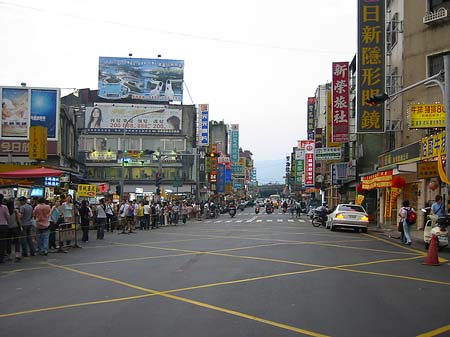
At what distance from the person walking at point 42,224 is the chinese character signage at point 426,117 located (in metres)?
14.2

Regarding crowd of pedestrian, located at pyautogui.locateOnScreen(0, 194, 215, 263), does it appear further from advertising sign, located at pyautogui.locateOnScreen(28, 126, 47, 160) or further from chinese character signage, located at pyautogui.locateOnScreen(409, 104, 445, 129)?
chinese character signage, located at pyautogui.locateOnScreen(409, 104, 445, 129)

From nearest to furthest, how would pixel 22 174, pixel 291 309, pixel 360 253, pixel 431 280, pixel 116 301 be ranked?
pixel 291 309
pixel 116 301
pixel 431 280
pixel 360 253
pixel 22 174

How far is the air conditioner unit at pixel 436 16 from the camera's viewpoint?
93.5ft

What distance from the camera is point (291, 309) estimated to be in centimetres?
804

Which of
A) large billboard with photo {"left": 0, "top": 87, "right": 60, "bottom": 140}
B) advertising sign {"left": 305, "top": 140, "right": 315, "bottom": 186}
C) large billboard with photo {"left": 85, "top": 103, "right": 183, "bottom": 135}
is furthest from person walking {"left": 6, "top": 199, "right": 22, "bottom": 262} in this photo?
advertising sign {"left": 305, "top": 140, "right": 315, "bottom": 186}

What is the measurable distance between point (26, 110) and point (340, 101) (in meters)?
22.9

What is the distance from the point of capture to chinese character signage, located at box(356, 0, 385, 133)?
32.2 meters

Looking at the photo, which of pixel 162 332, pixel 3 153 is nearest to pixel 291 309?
pixel 162 332

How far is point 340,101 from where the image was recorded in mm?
40906

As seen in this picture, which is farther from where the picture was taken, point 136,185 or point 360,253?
point 136,185

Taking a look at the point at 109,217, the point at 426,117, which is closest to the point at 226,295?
the point at 426,117

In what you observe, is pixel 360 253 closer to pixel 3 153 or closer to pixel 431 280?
pixel 431 280

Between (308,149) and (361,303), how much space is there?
6522cm

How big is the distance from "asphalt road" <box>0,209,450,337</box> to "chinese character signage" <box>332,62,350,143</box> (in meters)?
26.0
